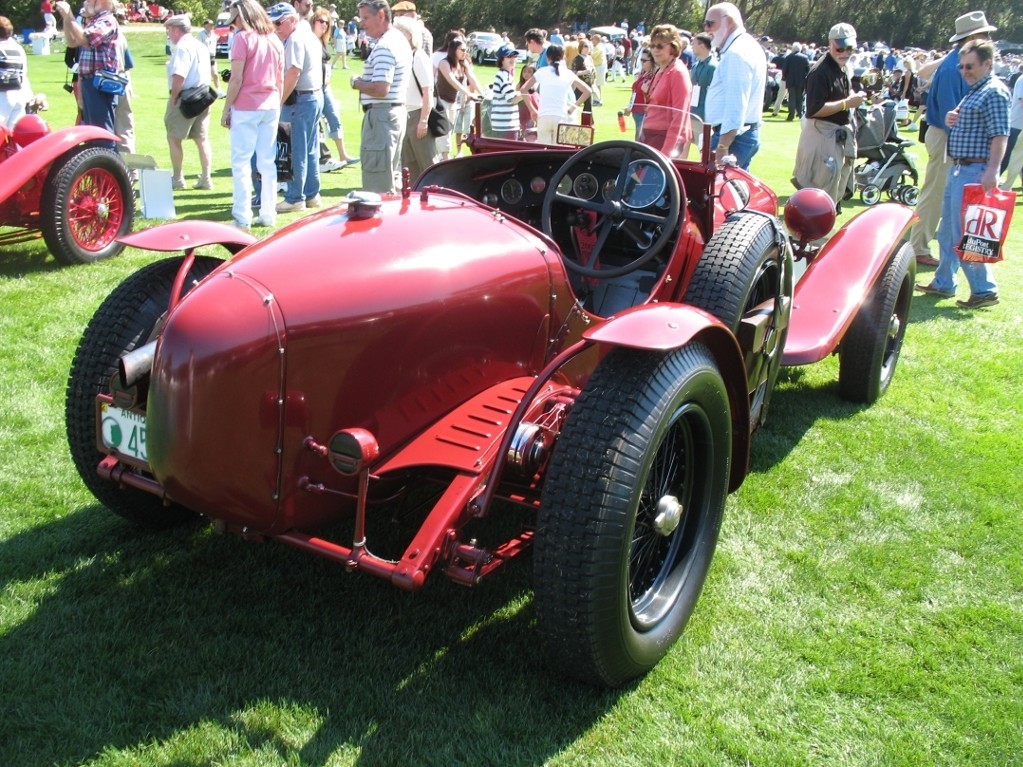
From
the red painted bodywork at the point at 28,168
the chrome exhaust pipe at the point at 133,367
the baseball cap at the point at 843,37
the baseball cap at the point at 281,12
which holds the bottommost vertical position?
the chrome exhaust pipe at the point at 133,367

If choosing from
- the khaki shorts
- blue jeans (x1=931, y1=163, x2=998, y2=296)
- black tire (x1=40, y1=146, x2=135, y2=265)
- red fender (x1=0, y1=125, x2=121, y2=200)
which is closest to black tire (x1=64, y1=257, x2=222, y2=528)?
black tire (x1=40, y1=146, x2=135, y2=265)

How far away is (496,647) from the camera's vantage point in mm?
2859

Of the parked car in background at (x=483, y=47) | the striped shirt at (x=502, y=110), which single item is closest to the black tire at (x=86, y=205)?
the striped shirt at (x=502, y=110)

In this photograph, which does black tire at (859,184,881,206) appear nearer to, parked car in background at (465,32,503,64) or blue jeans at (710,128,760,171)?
blue jeans at (710,128,760,171)

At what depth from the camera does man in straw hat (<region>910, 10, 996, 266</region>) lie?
740 cm

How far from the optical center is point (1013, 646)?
3.05m

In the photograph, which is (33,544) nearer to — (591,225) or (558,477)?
(558,477)

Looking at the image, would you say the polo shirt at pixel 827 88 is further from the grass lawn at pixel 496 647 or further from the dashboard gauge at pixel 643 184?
the dashboard gauge at pixel 643 184

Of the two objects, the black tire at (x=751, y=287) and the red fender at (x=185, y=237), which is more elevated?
the red fender at (x=185, y=237)

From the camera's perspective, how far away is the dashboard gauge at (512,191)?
4141mm

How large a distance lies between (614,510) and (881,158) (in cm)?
1083

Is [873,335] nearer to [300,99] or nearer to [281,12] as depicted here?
[300,99]

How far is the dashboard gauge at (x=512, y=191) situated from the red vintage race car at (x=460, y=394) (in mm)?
314

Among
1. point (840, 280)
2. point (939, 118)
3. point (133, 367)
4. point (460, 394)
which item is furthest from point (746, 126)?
point (133, 367)
